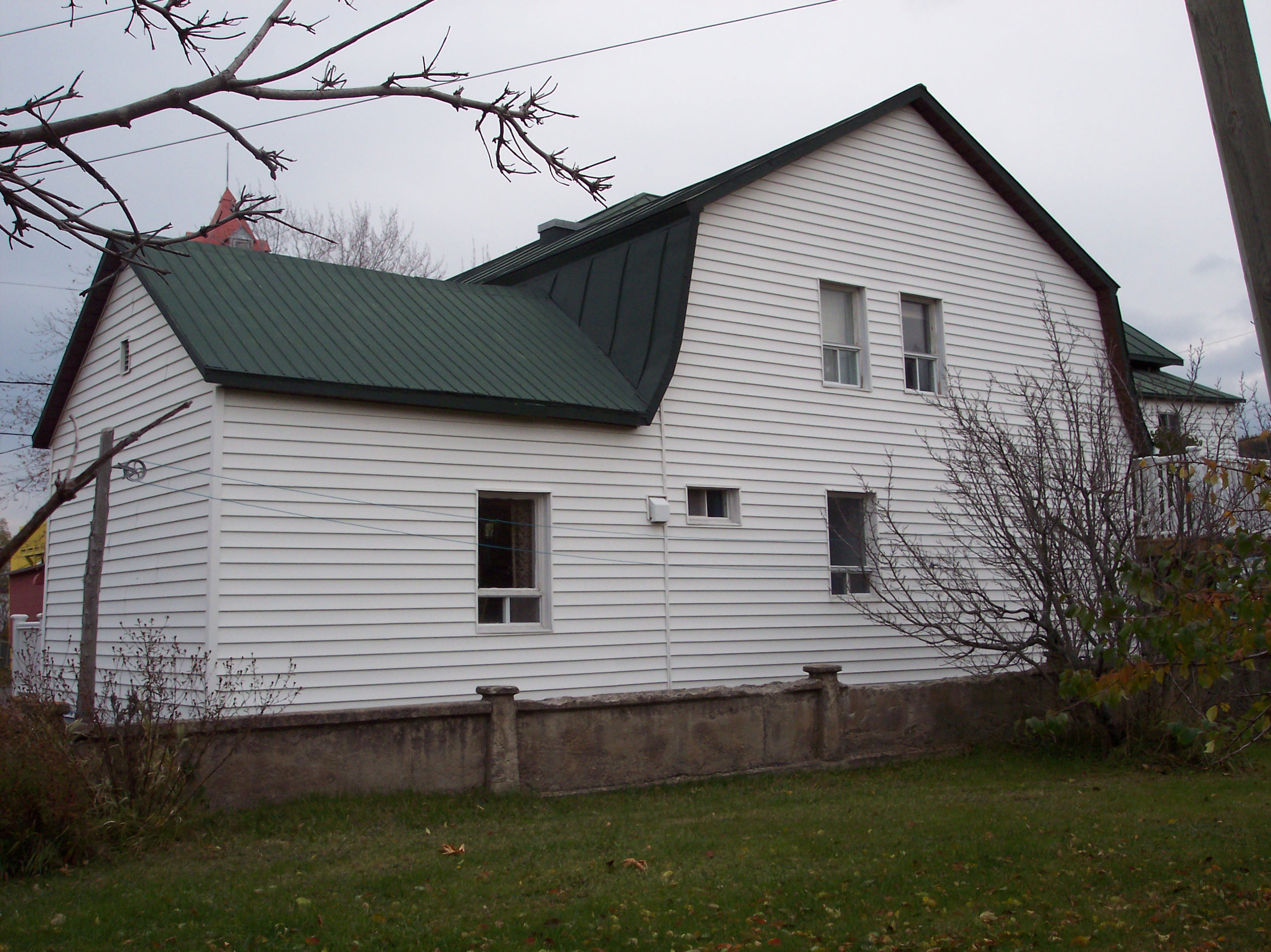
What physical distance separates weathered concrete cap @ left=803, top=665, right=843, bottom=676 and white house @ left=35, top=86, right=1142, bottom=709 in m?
1.97

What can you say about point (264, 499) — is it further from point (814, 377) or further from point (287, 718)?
point (814, 377)

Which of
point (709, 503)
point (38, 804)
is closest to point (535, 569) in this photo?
point (709, 503)

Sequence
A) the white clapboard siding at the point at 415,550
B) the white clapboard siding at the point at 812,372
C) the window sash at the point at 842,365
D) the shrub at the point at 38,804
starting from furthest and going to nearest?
the window sash at the point at 842,365 < the white clapboard siding at the point at 812,372 < the white clapboard siding at the point at 415,550 < the shrub at the point at 38,804

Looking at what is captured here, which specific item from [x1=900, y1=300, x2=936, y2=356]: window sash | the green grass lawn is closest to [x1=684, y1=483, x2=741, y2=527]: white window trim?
[x1=900, y1=300, x2=936, y2=356]: window sash

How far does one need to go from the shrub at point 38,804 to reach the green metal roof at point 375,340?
12.9 ft

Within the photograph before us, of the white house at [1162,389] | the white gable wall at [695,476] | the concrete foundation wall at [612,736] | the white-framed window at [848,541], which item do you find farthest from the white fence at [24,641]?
the white house at [1162,389]

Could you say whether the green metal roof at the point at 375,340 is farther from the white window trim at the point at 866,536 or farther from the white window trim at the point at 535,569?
the white window trim at the point at 866,536

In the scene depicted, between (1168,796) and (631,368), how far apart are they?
7.01 meters

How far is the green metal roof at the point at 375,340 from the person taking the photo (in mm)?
11023

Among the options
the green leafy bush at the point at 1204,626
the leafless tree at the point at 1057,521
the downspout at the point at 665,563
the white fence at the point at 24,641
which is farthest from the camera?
the white fence at the point at 24,641

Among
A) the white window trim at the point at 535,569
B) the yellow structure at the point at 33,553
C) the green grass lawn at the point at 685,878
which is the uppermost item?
the yellow structure at the point at 33,553

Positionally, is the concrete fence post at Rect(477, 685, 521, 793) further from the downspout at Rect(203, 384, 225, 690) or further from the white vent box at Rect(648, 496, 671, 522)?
the white vent box at Rect(648, 496, 671, 522)

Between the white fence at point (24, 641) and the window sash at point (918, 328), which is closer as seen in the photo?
the white fence at point (24, 641)

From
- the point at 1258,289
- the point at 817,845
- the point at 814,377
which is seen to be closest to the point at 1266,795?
the point at 817,845
